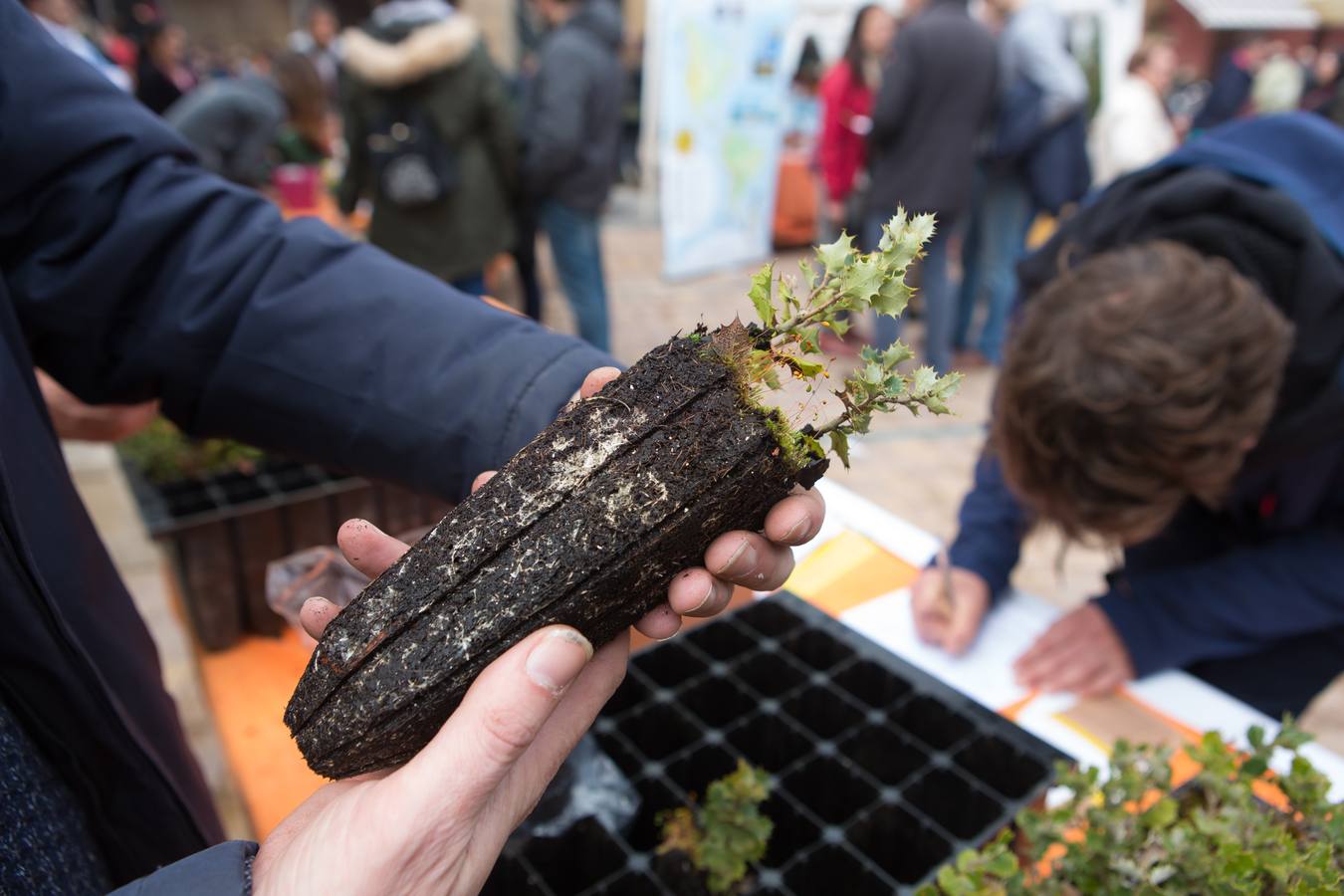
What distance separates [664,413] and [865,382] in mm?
223

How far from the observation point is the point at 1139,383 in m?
1.60

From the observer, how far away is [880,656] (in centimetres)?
185

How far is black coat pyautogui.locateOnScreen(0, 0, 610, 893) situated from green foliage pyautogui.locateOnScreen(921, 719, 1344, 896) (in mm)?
860

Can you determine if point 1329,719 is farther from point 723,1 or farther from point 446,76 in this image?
point 723,1

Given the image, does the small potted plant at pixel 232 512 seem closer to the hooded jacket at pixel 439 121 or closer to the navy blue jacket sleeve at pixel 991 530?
the navy blue jacket sleeve at pixel 991 530

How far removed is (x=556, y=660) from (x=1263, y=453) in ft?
5.88

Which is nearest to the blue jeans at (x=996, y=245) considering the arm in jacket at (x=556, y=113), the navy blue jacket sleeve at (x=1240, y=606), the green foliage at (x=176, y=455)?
the arm in jacket at (x=556, y=113)

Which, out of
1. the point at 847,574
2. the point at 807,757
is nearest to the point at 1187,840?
the point at 807,757

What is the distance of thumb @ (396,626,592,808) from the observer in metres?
0.77

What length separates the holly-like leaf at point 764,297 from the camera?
948 mm

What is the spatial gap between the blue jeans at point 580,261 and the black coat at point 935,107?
74.2 inches

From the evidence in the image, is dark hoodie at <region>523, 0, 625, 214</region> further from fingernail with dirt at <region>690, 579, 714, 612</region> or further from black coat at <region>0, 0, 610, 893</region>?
fingernail with dirt at <region>690, 579, 714, 612</region>

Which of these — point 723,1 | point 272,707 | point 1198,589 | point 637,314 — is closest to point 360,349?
point 272,707

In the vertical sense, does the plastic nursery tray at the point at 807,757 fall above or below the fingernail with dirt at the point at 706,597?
below
